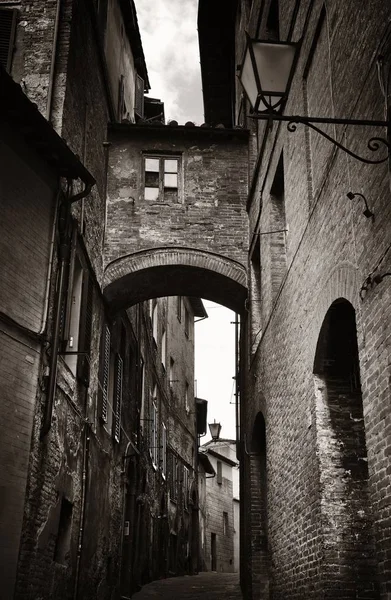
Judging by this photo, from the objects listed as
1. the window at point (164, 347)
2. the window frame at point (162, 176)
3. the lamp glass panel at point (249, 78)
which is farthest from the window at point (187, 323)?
the lamp glass panel at point (249, 78)

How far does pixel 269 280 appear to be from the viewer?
10953mm

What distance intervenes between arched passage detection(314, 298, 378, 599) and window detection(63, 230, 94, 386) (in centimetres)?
414

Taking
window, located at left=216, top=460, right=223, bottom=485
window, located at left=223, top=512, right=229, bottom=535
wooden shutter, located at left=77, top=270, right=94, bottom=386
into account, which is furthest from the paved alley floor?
window, located at left=216, top=460, right=223, bottom=485

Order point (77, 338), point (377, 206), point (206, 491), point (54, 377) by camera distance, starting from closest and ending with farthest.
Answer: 1. point (377, 206)
2. point (54, 377)
3. point (77, 338)
4. point (206, 491)

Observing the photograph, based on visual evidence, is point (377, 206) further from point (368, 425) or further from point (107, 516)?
point (107, 516)

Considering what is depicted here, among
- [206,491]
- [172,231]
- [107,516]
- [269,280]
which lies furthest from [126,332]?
[206,491]

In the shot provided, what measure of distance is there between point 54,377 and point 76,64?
561 centimetres

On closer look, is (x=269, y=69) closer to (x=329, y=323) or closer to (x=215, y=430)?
(x=329, y=323)

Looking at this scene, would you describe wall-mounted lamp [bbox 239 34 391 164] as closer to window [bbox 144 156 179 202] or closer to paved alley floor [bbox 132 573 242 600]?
window [bbox 144 156 179 202]

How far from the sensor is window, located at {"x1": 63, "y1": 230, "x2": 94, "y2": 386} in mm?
10367

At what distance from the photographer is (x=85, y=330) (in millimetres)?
11297

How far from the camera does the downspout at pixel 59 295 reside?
8688 millimetres

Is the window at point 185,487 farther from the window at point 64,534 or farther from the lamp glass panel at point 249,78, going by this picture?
the lamp glass panel at point 249,78

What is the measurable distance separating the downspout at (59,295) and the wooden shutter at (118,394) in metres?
5.02
